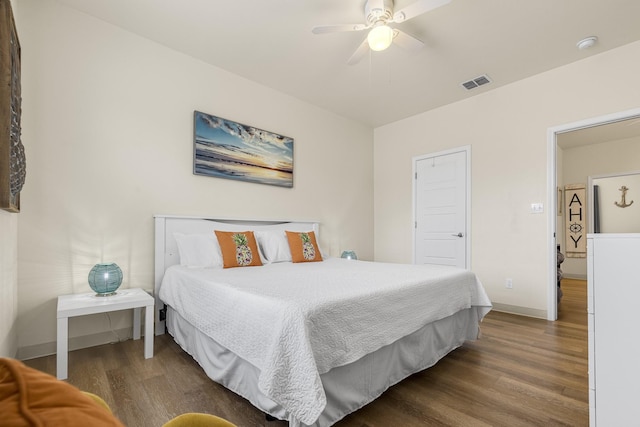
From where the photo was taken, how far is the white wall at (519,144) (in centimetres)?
303

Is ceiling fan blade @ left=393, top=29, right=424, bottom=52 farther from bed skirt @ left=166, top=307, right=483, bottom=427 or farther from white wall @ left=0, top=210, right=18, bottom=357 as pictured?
white wall @ left=0, top=210, right=18, bottom=357

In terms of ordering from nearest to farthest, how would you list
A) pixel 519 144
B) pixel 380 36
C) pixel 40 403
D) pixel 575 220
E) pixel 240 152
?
pixel 40 403 < pixel 380 36 < pixel 240 152 < pixel 519 144 < pixel 575 220

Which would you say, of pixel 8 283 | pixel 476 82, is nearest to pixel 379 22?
pixel 476 82

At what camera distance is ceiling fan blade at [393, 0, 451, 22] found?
6.53 ft

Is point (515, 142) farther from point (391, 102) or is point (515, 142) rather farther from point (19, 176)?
point (19, 176)

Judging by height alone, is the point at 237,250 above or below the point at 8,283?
above

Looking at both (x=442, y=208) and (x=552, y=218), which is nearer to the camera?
(x=552, y=218)

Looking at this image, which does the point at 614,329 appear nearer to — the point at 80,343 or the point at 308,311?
the point at 308,311

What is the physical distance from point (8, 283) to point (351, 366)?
2.06m

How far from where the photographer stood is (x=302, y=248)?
3.36 metres

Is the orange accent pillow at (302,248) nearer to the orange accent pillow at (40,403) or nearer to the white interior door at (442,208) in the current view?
the white interior door at (442,208)

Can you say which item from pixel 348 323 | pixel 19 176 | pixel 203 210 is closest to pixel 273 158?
pixel 203 210

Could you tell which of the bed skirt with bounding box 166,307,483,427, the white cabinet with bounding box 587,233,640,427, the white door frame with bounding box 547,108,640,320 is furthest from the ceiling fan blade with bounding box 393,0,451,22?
the white door frame with bounding box 547,108,640,320

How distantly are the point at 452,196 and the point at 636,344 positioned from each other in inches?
124
